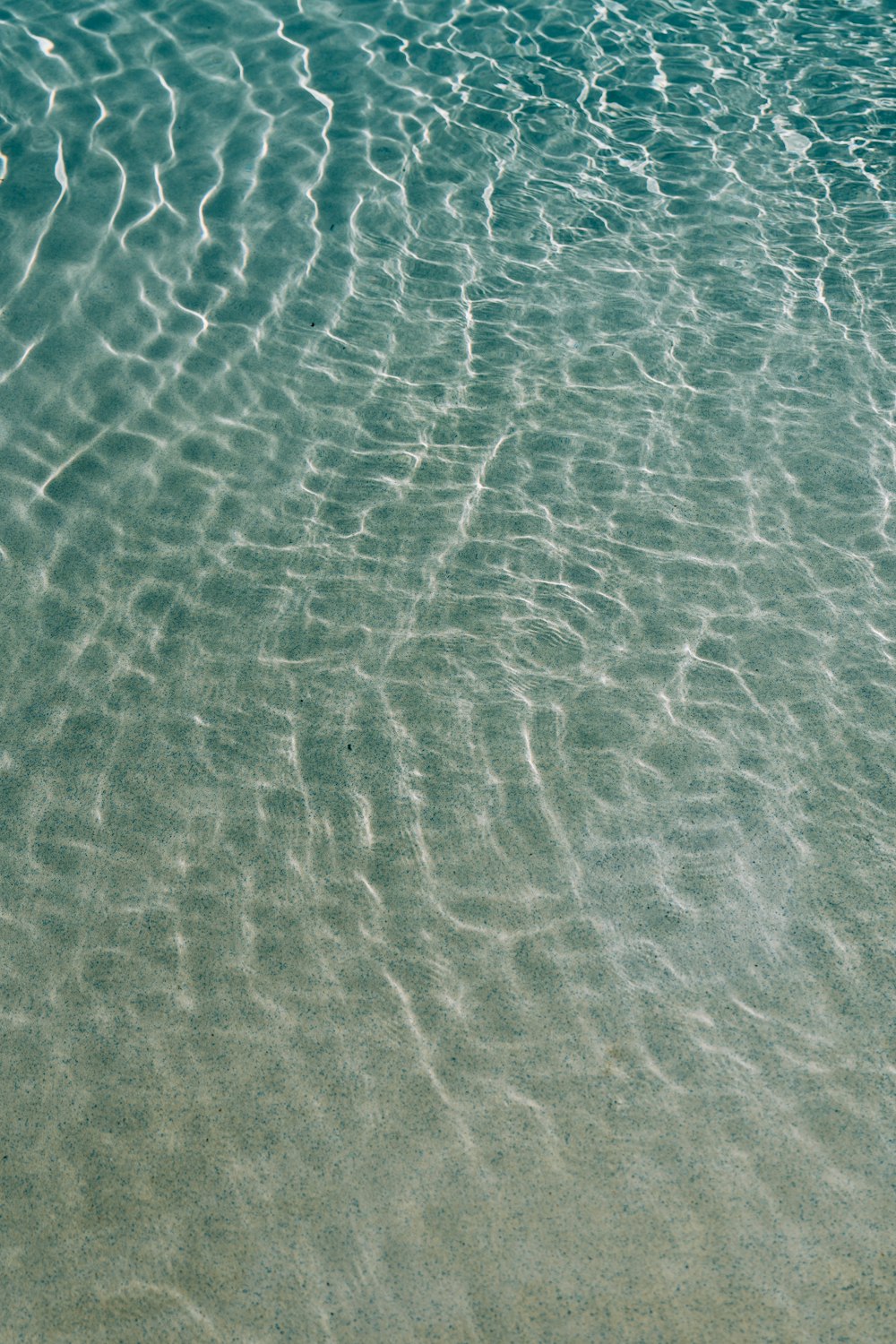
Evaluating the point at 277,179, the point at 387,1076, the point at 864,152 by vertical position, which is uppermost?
the point at 864,152

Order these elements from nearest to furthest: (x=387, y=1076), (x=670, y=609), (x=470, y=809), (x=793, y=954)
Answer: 1. (x=387, y=1076)
2. (x=793, y=954)
3. (x=470, y=809)
4. (x=670, y=609)

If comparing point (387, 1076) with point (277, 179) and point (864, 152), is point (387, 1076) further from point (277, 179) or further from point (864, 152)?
point (864, 152)

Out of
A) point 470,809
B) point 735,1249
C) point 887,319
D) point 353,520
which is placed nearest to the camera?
point 735,1249

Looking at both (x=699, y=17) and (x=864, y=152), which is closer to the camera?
(x=864, y=152)

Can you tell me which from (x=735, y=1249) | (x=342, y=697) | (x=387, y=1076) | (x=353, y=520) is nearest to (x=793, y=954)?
(x=735, y=1249)

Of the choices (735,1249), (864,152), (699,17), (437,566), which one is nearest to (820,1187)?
(735,1249)

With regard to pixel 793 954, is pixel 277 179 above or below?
above
